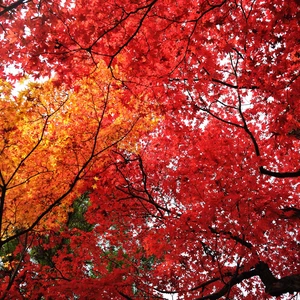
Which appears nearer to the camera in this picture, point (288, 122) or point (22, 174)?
point (22, 174)

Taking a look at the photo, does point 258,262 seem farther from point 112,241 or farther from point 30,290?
point 30,290

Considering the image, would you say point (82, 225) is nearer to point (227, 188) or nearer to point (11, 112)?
point (227, 188)

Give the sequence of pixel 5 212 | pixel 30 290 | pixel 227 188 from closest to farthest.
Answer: pixel 5 212, pixel 227 188, pixel 30 290

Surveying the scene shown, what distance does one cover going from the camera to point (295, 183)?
345 inches

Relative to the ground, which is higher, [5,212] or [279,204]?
[5,212]

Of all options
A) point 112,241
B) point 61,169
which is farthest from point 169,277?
point 61,169

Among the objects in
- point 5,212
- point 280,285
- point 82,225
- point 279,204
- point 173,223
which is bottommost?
point 280,285

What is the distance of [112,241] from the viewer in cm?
915

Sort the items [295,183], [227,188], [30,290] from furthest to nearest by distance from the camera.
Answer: [295,183] → [30,290] → [227,188]

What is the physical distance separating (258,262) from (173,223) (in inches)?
77.2

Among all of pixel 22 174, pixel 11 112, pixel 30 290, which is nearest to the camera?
pixel 11 112

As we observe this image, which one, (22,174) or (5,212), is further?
(5,212)

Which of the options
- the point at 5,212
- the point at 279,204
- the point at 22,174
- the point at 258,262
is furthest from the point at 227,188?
the point at 5,212

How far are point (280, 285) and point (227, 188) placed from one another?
6.98ft
